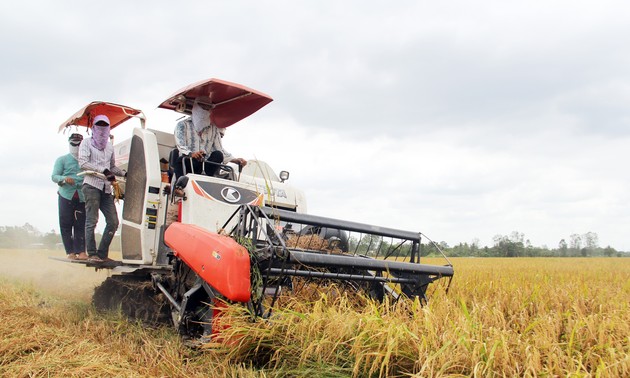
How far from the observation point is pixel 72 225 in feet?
23.4

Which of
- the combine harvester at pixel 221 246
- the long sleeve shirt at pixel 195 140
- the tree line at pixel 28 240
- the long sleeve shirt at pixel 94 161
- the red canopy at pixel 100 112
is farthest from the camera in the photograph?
the tree line at pixel 28 240

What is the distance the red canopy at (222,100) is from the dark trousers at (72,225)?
1.86 metres

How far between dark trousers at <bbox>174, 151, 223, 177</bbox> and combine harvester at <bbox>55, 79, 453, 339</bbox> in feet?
0.40

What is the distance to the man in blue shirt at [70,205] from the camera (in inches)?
→ 276

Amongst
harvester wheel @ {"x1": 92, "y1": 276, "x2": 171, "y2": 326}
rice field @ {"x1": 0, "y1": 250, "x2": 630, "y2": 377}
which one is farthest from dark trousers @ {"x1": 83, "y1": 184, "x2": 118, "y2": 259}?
rice field @ {"x1": 0, "y1": 250, "x2": 630, "y2": 377}

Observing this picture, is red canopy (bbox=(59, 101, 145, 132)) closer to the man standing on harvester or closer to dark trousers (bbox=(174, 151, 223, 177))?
the man standing on harvester

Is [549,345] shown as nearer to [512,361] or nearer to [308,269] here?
[512,361]

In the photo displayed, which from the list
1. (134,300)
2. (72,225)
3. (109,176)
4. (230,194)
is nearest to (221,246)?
(230,194)

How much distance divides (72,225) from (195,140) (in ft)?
7.44

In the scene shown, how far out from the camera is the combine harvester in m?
3.63

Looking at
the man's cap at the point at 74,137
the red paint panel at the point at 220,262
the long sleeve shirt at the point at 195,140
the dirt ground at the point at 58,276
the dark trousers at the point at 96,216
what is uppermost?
the man's cap at the point at 74,137

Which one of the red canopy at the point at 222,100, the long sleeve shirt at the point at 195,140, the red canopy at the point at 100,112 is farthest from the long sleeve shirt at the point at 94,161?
the long sleeve shirt at the point at 195,140

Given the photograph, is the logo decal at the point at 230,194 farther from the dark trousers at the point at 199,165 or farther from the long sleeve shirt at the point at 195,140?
the long sleeve shirt at the point at 195,140

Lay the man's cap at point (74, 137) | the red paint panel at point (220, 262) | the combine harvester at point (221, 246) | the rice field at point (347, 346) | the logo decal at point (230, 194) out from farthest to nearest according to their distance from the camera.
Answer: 1. the man's cap at point (74, 137)
2. the logo decal at point (230, 194)
3. the combine harvester at point (221, 246)
4. the red paint panel at point (220, 262)
5. the rice field at point (347, 346)
